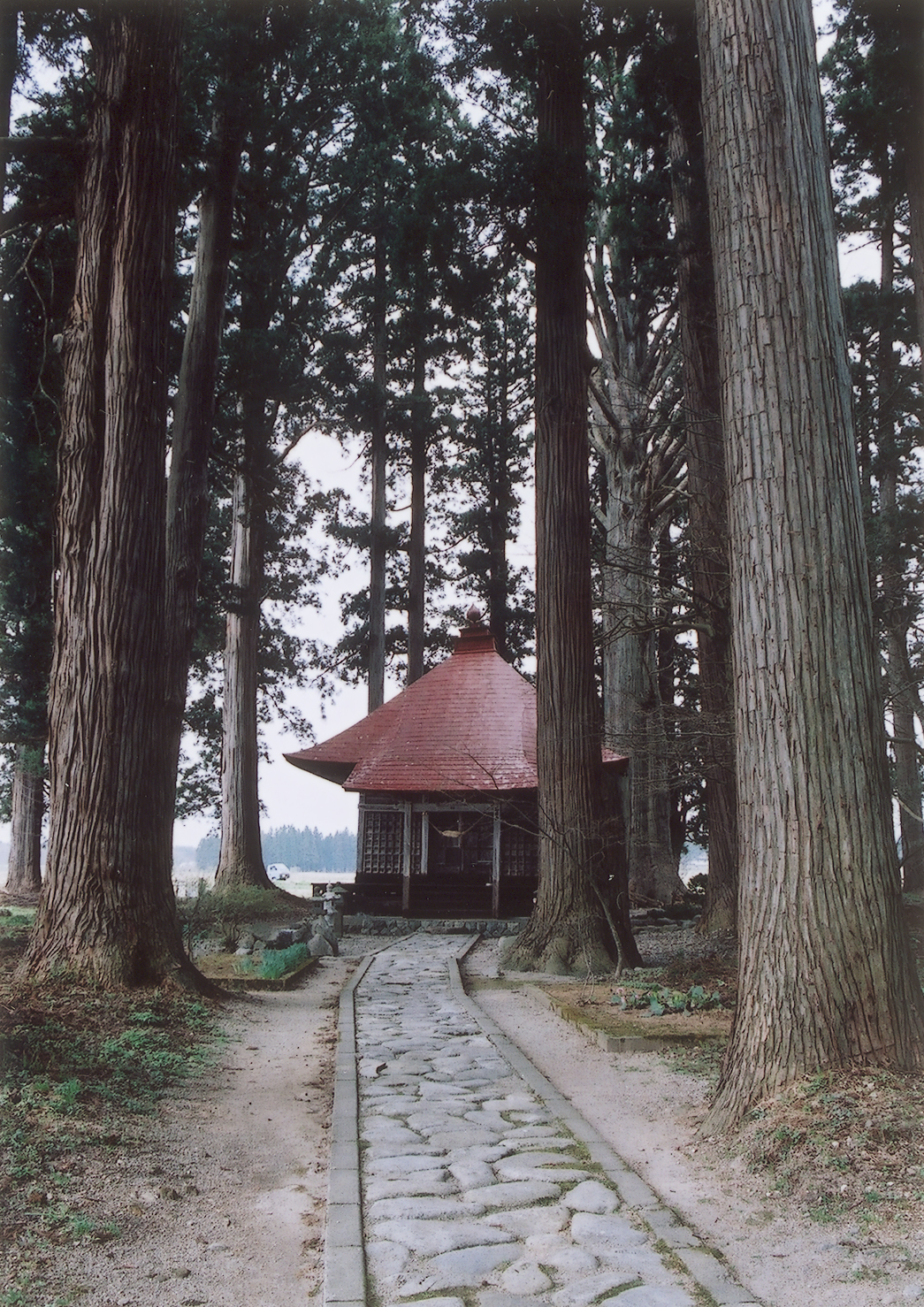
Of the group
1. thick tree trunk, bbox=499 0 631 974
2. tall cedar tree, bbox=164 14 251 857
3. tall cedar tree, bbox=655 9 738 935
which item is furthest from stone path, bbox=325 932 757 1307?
tall cedar tree, bbox=164 14 251 857

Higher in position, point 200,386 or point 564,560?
point 200,386

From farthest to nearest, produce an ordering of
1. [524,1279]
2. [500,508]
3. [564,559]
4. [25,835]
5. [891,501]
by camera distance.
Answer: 1. [500,508]
2. [25,835]
3. [891,501]
4. [564,559]
5. [524,1279]

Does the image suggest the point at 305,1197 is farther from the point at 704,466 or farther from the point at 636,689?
the point at 636,689

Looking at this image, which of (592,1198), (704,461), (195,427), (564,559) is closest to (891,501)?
(704,461)

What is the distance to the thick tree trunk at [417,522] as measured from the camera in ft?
84.6

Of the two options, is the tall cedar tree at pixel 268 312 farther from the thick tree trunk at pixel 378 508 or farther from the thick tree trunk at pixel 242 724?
the thick tree trunk at pixel 378 508

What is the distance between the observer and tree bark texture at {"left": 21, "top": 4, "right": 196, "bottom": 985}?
→ 753cm

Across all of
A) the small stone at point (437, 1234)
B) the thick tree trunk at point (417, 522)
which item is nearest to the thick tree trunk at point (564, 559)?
the small stone at point (437, 1234)

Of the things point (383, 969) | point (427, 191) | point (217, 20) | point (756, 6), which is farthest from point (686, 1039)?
point (217, 20)

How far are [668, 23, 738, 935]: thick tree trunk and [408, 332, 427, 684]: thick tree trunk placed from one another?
12.8 metres

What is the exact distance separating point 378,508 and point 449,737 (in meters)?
8.04

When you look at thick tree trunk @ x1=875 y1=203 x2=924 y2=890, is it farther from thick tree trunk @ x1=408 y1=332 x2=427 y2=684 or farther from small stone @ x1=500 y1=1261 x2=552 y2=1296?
small stone @ x1=500 y1=1261 x2=552 y2=1296

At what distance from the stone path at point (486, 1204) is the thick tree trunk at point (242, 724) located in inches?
523

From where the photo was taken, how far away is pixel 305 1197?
4.19 meters
